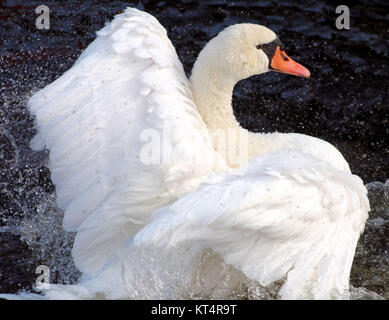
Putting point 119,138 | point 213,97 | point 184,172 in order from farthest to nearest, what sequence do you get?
point 213,97 → point 119,138 → point 184,172

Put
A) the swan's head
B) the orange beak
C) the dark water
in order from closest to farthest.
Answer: the swan's head < the orange beak < the dark water

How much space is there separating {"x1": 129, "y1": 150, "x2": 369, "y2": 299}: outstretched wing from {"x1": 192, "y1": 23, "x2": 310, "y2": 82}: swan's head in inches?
38.5

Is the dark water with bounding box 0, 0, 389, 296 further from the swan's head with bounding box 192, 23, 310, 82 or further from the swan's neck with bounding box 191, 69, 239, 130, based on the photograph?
the swan's head with bounding box 192, 23, 310, 82

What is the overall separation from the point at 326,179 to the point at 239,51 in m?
1.24

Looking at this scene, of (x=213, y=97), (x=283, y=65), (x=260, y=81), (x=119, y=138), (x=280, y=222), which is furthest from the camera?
(x=260, y=81)

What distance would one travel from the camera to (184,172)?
3914 mm

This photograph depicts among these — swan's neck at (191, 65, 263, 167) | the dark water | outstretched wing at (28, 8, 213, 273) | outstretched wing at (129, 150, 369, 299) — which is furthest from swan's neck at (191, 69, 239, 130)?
the dark water

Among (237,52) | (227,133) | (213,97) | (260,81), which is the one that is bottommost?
(260,81)

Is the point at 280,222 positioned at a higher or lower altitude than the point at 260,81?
higher

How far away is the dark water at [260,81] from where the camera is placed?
19.3 ft

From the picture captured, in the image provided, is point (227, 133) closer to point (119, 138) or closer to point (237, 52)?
point (237, 52)

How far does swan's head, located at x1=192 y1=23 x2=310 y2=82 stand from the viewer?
15.2 feet

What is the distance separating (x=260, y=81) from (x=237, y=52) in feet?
9.38

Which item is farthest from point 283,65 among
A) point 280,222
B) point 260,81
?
point 260,81
